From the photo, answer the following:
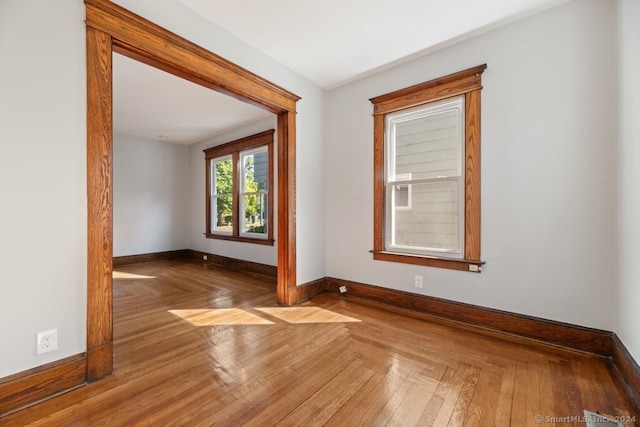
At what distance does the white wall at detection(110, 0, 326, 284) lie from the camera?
2625 mm

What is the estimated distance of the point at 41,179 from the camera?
157 centimetres

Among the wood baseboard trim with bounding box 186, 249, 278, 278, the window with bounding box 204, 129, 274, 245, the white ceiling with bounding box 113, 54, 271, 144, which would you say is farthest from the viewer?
the window with bounding box 204, 129, 274, 245

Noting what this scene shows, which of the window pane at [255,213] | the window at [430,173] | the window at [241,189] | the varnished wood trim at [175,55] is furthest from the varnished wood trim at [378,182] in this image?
the window pane at [255,213]

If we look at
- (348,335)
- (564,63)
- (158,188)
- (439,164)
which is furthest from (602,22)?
(158,188)

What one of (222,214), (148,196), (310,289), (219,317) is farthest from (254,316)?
(148,196)

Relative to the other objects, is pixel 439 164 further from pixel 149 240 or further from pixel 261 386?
pixel 149 240

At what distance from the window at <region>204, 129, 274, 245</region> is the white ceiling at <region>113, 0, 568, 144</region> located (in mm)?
1421

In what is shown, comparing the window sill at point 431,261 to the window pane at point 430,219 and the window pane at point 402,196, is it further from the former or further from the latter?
the window pane at point 402,196

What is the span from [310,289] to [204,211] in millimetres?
3738

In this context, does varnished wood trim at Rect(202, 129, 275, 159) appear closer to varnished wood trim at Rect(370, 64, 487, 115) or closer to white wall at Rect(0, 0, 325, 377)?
varnished wood trim at Rect(370, 64, 487, 115)

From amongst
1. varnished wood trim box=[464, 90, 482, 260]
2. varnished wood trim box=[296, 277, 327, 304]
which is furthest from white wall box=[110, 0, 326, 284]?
varnished wood trim box=[464, 90, 482, 260]

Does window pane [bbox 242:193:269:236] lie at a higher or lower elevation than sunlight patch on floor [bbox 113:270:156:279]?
higher

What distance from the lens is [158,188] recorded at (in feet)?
20.2

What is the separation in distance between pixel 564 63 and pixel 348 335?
2800 mm
